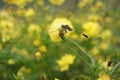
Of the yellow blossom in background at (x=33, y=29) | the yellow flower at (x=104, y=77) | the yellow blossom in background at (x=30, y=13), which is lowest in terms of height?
the yellow flower at (x=104, y=77)

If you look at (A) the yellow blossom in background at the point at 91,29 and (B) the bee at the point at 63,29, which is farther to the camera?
(A) the yellow blossom in background at the point at 91,29

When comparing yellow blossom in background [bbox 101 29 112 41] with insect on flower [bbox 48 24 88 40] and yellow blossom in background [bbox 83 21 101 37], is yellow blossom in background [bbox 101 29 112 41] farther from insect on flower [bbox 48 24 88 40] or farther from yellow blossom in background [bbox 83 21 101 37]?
insect on flower [bbox 48 24 88 40]

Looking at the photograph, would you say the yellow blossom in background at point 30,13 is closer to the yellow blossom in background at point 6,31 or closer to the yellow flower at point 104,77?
the yellow blossom in background at point 6,31

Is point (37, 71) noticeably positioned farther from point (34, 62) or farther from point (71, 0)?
point (71, 0)

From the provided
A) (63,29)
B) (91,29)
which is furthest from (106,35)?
(63,29)

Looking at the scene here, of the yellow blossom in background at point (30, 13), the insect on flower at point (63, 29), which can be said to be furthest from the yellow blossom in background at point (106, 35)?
the insect on flower at point (63, 29)

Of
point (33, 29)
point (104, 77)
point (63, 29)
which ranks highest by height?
point (33, 29)

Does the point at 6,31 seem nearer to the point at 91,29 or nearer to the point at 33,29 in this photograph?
the point at 33,29

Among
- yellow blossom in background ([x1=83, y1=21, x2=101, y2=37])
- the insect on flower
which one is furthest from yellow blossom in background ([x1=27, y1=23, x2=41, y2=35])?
the insect on flower
